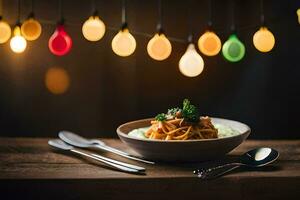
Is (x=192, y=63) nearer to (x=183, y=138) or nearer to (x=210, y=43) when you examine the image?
(x=210, y=43)

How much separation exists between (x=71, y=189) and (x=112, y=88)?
1.25m

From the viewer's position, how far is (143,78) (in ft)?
8.37

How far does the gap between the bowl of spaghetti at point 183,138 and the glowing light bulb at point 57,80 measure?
0.86 metres

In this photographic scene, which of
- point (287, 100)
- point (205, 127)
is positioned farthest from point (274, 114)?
point (205, 127)

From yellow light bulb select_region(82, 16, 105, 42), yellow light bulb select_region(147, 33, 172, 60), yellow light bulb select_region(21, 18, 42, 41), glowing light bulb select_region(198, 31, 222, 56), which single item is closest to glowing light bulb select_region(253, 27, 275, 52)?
glowing light bulb select_region(198, 31, 222, 56)

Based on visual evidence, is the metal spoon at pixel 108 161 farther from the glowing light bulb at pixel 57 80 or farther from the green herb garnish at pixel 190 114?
the glowing light bulb at pixel 57 80

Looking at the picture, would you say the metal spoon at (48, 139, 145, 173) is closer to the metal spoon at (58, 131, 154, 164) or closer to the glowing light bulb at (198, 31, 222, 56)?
the metal spoon at (58, 131, 154, 164)

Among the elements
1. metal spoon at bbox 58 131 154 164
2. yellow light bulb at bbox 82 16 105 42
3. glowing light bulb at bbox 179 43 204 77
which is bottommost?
metal spoon at bbox 58 131 154 164

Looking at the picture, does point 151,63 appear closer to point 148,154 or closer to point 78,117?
point 78,117

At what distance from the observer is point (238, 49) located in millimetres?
1849

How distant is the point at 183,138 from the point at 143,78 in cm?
104

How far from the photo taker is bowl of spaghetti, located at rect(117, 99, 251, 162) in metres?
1.46

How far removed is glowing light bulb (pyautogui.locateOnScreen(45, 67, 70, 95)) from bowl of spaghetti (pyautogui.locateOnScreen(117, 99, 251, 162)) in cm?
86

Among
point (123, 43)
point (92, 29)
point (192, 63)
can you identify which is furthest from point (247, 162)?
point (92, 29)
